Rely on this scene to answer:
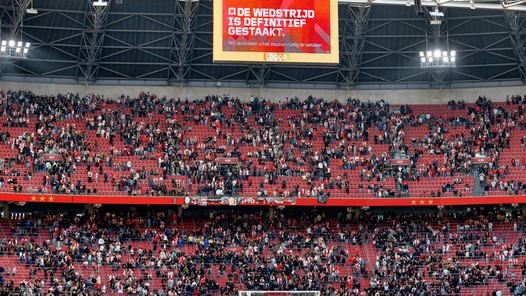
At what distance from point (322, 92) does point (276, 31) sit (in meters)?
15.4

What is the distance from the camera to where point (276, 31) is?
63.0 metres

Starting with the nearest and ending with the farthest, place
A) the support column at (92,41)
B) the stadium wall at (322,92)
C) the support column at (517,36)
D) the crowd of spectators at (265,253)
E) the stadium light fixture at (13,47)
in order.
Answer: the crowd of spectators at (265,253), the stadium light fixture at (13,47), the support column at (517,36), the support column at (92,41), the stadium wall at (322,92)

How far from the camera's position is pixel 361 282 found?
61812mm

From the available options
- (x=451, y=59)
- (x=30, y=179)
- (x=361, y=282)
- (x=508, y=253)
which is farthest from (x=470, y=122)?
(x=30, y=179)

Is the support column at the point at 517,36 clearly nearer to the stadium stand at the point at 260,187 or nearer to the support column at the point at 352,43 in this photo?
the stadium stand at the point at 260,187

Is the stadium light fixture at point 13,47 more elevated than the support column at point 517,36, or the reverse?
the support column at point 517,36

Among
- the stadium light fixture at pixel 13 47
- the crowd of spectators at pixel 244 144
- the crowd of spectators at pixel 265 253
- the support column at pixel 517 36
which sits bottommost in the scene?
the crowd of spectators at pixel 265 253

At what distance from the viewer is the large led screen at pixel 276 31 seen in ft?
204

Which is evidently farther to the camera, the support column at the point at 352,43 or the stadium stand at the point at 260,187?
the support column at the point at 352,43

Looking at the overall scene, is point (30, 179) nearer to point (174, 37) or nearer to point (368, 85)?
point (174, 37)

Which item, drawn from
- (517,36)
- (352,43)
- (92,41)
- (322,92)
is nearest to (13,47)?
(92,41)

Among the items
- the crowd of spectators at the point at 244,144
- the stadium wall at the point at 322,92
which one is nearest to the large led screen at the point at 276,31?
the crowd of spectators at the point at 244,144

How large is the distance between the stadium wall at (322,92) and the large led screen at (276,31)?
14.2 meters

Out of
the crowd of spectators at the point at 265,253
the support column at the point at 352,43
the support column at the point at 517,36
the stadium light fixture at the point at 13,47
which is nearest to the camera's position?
the crowd of spectators at the point at 265,253
